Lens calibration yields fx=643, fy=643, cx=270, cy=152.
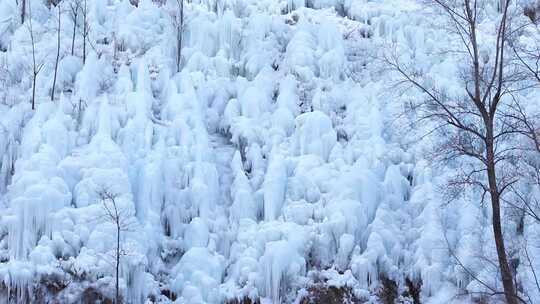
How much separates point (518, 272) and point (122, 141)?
881 centimetres

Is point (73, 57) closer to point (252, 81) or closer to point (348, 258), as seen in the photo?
point (252, 81)

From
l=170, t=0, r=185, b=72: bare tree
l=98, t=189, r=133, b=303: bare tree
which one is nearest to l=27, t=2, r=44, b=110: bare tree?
l=170, t=0, r=185, b=72: bare tree

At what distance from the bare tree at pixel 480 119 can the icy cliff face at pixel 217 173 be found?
0.81 metres

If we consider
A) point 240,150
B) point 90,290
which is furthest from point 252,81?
point 90,290

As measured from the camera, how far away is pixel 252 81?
17203mm

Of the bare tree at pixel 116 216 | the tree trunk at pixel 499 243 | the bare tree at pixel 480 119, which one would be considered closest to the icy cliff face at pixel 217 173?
the bare tree at pixel 116 216

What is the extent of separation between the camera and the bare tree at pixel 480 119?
33.1 ft

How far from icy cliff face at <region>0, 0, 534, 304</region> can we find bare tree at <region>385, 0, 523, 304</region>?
808mm

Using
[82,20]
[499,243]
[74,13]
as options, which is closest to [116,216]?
[499,243]

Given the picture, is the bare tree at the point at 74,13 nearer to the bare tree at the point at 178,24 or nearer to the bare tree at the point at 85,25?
the bare tree at the point at 85,25

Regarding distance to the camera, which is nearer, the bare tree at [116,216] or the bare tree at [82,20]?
the bare tree at [116,216]

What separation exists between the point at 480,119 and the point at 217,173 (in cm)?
619

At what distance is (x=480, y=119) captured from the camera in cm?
1485

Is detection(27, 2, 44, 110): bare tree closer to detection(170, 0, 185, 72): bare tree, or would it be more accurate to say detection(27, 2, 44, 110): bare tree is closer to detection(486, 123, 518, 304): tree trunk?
detection(170, 0, 185, 72): bare tree
